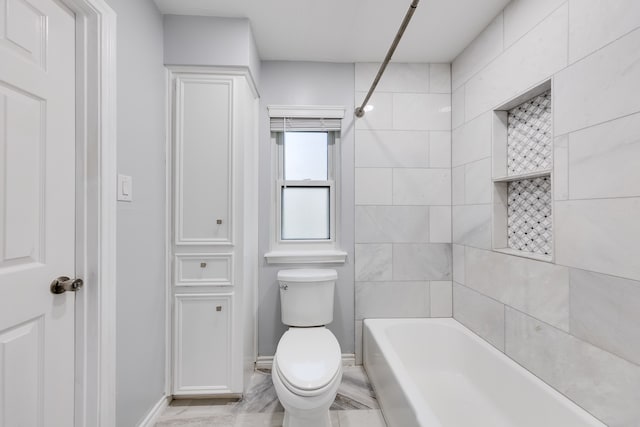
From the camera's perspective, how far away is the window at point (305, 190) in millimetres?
2262

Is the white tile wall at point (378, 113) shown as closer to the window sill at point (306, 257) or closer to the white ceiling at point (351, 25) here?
the white ceiling at point (351, 25)

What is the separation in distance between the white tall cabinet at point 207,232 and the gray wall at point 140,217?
0.09 meters

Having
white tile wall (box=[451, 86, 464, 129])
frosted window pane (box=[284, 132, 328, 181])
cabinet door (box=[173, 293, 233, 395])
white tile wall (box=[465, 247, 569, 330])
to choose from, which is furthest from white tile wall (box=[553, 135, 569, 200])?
cabinet door (box=[173, 293, 233, 395])

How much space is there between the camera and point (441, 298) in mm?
2201

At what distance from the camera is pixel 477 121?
1860mm

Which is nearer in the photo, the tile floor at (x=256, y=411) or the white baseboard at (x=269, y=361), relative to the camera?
the tile floor at (x=256, y=411)

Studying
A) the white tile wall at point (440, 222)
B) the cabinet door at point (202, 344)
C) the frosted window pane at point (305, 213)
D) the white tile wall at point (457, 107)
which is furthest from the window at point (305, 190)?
the white tile wall at point (457, 107)

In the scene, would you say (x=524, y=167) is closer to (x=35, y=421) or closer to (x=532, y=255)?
(x=532, y=255)

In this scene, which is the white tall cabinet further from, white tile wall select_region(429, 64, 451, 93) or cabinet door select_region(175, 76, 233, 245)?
white tile wall select_region(429, 64, 451, 93)

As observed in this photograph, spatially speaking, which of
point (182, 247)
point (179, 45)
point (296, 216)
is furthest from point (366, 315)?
point (179, 45)

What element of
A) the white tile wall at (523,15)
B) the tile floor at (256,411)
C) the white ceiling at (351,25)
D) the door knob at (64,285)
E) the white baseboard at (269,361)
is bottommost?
the tile floor at (256,411)

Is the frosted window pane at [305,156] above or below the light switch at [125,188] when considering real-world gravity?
above

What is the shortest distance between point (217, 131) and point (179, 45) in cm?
54

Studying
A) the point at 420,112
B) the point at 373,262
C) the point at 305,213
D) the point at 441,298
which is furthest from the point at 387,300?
the point at 420,112
